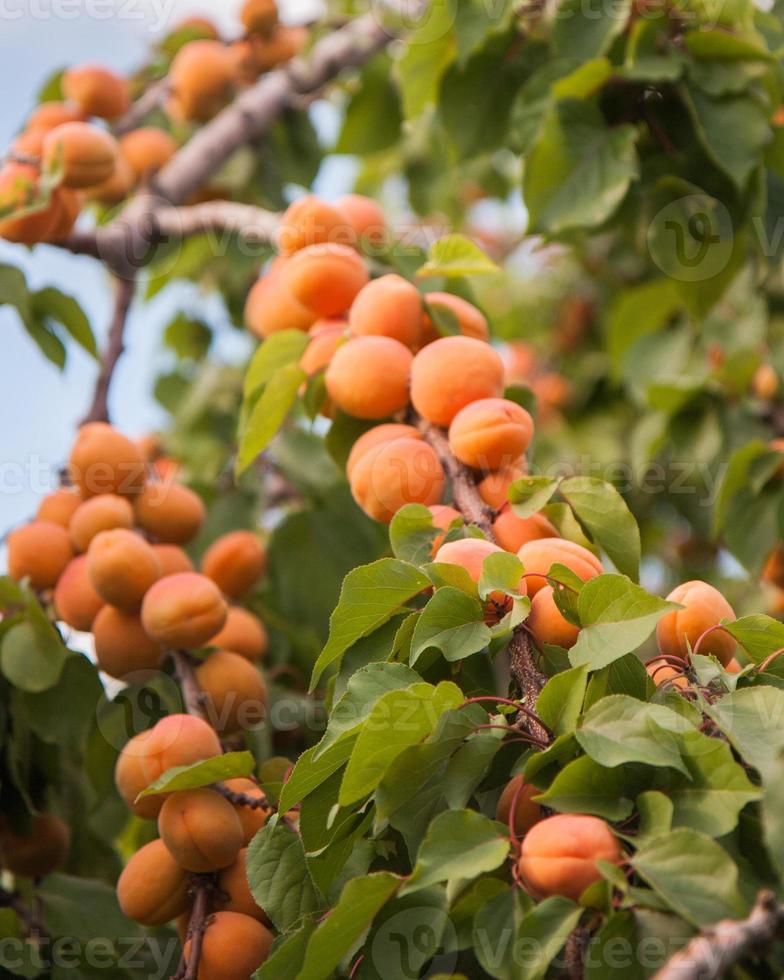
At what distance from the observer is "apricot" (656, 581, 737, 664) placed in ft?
3.32

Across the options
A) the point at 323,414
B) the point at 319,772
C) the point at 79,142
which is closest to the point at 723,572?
the point at 323,414

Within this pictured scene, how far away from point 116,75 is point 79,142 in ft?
1.48

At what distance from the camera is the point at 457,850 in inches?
32.0

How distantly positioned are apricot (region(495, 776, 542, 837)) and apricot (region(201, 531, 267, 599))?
80cm

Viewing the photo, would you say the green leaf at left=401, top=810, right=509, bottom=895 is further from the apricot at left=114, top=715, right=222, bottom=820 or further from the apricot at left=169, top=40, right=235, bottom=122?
the apricot at left=169, top=40, right=235, bottom=122

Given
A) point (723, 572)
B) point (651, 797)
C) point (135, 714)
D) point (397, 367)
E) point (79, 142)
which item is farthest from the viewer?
point (723, 572)

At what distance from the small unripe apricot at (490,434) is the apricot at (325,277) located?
34cm

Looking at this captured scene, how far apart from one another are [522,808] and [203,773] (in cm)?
32

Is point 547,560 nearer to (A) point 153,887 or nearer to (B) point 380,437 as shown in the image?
(B) point 380,437

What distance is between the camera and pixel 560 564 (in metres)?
0.96

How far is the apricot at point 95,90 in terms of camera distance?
6.40 feet

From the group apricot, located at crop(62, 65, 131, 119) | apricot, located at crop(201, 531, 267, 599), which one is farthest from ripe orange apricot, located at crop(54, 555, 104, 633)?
apricot, located at crop(62, 65, 131, 119)

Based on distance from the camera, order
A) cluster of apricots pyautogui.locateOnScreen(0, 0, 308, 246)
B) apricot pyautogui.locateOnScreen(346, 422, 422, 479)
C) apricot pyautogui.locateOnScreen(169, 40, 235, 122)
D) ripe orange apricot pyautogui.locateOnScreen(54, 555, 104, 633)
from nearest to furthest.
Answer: apricot pyautogui.locateOnScreen(346, 422, 422, 479), ripe orange apricot pyautogui.locateOnScreen(54, 555, 104, 633), cluster of apricots pyautogui.locateOnScreen(0, 0, 308, 246), apricot pyautogui.locateOnScreen(169, 40, 235, 122)

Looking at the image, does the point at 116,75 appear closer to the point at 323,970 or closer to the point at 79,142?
the point at 79,142
